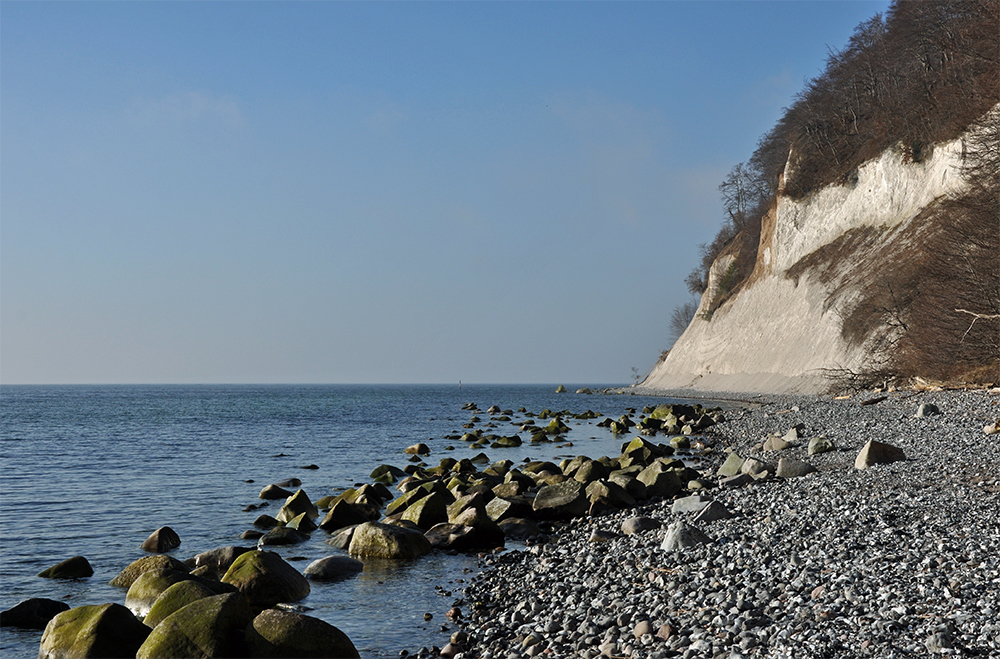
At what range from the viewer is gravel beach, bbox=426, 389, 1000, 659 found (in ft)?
18.2

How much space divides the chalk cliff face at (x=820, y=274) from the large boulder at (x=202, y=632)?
3873cm

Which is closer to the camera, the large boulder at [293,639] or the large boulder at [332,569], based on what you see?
the large boulder at [293,639]

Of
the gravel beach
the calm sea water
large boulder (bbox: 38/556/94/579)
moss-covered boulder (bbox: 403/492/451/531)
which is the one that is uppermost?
the gravel beach

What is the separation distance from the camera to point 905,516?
29.9 feet

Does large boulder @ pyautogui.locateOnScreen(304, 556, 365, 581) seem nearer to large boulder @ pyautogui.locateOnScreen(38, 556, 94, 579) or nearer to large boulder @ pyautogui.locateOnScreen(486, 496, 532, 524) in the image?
large boulder @ pyautogui.locateOnScreen(486, 496, 532, 524)

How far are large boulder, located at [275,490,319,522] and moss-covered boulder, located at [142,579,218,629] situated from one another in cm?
632

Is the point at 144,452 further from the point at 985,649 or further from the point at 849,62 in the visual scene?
the point at 849,62

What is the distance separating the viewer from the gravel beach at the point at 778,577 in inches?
219

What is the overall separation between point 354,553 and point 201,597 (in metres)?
3.86

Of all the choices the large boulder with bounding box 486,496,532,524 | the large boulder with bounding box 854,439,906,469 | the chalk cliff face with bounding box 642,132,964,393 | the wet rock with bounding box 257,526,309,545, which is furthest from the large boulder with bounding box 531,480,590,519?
the chalk cliff face with bounding box 642,132,964,393

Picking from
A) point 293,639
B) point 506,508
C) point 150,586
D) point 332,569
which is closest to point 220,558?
point 150,586

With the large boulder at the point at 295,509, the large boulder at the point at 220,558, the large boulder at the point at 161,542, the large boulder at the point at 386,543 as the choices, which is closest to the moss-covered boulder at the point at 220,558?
the large boulder at the point at 220,558

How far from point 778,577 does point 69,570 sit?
391 inches

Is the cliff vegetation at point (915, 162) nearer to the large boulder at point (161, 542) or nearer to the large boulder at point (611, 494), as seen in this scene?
the large boulder at point (611, 494)
